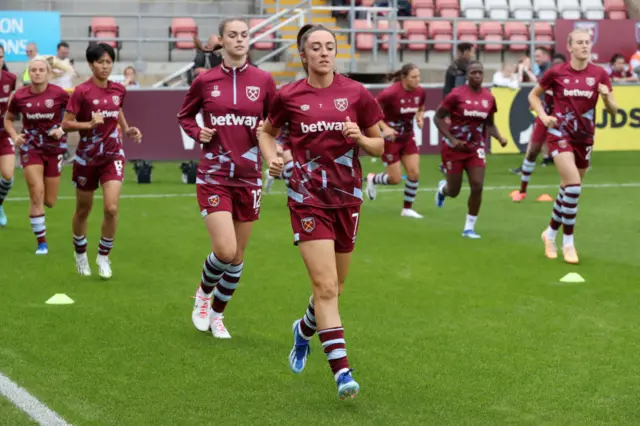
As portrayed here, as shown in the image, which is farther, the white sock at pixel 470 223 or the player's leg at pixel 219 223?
the white sock at pixel 470 223

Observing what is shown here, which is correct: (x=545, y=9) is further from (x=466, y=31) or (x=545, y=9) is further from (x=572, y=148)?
(x=572, y=148)

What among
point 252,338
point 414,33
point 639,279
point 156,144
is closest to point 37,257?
point 252,338

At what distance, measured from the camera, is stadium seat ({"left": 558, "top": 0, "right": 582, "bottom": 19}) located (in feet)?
112

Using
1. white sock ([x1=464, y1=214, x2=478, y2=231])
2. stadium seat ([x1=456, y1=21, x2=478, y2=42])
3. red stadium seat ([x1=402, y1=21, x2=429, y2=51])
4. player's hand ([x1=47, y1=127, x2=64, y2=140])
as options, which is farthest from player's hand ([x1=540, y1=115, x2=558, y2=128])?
stadium seat ([x1=456, y1=21, x2=478, y2=42])

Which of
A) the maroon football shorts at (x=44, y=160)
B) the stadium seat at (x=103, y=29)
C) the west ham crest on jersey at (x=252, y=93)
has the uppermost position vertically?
the stadium seat at (x=103, y=29)

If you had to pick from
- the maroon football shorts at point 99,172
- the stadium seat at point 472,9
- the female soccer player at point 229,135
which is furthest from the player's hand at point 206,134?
the stadium seat at point 472,9

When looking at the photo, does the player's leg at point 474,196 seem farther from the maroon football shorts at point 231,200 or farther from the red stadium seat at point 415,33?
the red stadium seat at point 415,33

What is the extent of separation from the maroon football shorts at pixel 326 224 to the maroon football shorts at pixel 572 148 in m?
5.62

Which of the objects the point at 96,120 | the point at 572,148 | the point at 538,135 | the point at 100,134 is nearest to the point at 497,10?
the point at 538,135

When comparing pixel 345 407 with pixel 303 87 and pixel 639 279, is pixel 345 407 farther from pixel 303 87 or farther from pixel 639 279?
pixel 639 279

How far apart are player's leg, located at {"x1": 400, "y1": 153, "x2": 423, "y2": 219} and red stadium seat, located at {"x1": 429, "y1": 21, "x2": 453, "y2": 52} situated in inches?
619

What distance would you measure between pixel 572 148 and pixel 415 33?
19748 mm

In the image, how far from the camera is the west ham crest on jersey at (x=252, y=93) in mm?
8617

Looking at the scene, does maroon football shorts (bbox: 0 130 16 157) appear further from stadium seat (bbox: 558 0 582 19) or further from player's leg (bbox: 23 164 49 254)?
stadium seat (bbox: 558 0 582 19)
